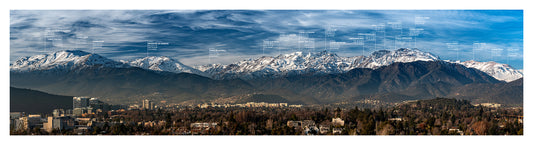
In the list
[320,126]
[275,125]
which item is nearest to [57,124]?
[275,125]

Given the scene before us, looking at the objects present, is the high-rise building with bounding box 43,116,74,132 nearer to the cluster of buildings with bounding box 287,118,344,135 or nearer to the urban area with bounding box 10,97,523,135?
the urban area with bounding box 10,97,523,135

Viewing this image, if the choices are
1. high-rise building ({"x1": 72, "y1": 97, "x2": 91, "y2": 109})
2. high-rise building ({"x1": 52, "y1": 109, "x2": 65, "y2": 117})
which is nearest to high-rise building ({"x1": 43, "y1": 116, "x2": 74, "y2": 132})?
high-rise building ({"x1": 52, "y1": 109, "x2": 65, "y2": 117})

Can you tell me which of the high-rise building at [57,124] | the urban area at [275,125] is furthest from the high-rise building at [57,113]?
the high-rise building at [57,124]

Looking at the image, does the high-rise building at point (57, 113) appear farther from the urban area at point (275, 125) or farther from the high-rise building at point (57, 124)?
the high-rise building at point (57, 124)

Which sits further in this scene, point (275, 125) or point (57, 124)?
point (275, 125)

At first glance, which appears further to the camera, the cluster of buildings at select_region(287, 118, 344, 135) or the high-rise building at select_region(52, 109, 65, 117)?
the high-rise building at select_region(52, 109, 65, 117)

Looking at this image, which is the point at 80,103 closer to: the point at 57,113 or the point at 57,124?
the point at 57,113

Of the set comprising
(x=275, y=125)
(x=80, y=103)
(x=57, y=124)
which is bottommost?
(x=275, y=125)

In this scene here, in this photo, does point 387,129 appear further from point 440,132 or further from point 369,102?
point 369,102
